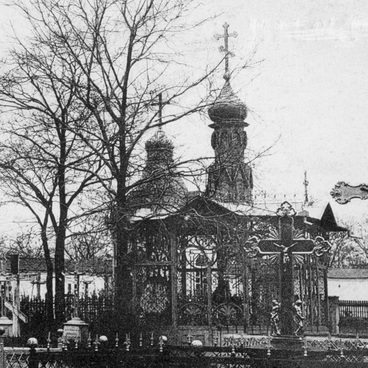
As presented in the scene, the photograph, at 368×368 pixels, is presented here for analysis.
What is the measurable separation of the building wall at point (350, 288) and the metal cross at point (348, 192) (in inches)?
1467

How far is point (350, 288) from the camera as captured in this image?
164 ft

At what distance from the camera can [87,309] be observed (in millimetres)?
21125

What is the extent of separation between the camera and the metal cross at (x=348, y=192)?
12875 mm

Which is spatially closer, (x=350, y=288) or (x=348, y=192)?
(x=348, y=192)

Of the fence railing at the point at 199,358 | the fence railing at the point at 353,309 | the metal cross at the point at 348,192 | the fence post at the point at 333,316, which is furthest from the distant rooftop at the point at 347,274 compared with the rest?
the fence railing at the point at 199,358

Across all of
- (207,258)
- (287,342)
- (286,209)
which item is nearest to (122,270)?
(207,258)

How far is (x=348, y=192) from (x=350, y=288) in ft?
126

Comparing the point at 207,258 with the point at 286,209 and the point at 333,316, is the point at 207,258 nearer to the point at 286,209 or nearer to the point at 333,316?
the point at 286,209

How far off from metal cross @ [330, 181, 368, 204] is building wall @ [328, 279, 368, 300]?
3726cm

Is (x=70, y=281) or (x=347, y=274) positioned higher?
(x=347, y=274)

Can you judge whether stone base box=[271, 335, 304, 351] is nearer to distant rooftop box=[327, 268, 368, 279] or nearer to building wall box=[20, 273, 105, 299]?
building wall box=[20, 273, 105, 299]

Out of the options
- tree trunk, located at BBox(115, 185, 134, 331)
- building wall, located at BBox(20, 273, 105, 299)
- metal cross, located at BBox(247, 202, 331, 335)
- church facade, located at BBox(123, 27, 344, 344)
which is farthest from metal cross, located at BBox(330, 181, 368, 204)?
building wall, located at BBox(20, 273, 105, 299)

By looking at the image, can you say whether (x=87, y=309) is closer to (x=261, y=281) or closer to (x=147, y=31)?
(x=261, y=281)

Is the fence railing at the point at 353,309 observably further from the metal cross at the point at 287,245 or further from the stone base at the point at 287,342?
the stone base at the point at 287,342
